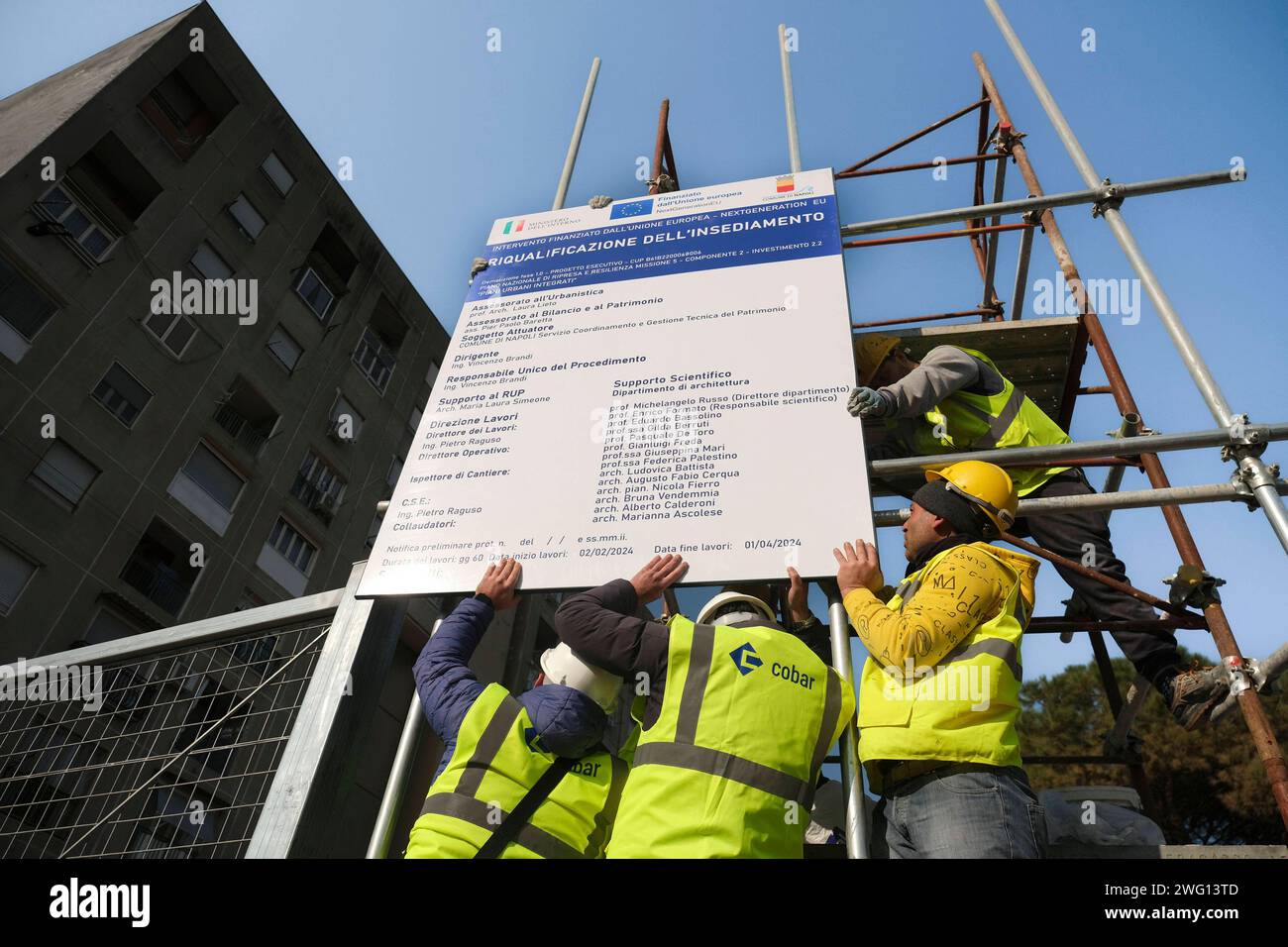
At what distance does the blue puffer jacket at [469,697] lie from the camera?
277cm

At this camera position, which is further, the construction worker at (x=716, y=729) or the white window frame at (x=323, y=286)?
the white window frame at (x=323, y=286)

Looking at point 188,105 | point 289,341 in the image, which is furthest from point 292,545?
point 188,105

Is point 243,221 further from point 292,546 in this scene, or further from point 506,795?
point 506,795

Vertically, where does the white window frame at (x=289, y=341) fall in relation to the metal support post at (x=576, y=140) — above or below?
above

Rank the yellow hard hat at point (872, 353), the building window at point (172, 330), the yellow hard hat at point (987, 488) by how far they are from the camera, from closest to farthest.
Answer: the yellow hard hat at point (987, 488)
the yellow hard hat at point (872, 353)
the building window at point (172, 330)

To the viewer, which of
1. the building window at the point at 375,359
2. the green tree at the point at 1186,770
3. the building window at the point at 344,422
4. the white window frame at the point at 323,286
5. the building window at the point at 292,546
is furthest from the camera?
the building window at the point at 375,359

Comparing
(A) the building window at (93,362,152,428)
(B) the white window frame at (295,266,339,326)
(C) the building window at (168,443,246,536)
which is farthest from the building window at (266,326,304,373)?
(A) the building window at (93,362,152,428)

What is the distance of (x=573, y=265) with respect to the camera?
4836 mm

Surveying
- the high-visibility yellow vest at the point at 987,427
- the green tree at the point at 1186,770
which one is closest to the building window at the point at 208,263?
the high-visibility yellow vest at the point at 987,427

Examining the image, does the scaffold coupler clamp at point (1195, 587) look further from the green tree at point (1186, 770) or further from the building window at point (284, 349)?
the building window at point (284, 349)

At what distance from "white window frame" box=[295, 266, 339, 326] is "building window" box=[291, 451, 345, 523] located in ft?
14.5

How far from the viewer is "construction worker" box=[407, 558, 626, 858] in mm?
2625
